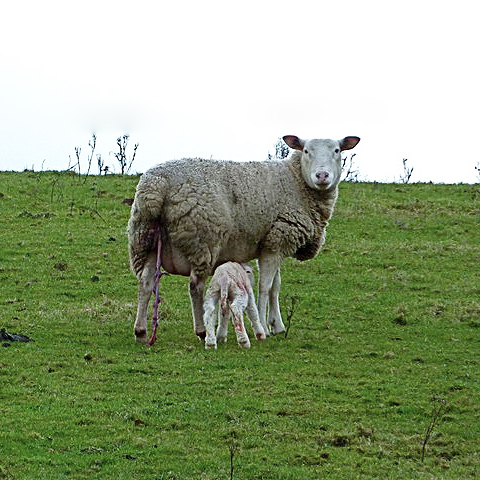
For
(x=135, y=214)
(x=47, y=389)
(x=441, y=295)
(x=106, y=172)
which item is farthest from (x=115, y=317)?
(x=106, y=172)

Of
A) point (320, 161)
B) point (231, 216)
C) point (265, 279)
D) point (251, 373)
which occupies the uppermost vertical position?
point (320, 161)

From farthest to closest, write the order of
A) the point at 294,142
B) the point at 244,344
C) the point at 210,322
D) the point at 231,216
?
1. the point at 294,142
2. the point at 231,216
3. the point at 244,344
4. the point at 210,322

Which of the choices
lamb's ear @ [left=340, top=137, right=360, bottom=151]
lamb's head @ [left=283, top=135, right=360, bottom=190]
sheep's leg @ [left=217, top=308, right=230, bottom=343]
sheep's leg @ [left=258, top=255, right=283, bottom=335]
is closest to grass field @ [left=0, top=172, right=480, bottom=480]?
sheep's leg @ [left=217, top=308, right=230, bottom=343]

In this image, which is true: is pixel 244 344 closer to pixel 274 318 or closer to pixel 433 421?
pixel 274 318

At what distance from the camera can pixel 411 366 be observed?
10.9 metres

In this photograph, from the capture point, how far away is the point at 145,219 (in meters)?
11.8

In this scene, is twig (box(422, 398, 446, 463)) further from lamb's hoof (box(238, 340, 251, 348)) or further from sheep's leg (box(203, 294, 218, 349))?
sheep's leg (box(203, 294, 218, 349))

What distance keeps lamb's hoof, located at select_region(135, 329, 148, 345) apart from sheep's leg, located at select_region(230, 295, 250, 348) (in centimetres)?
117

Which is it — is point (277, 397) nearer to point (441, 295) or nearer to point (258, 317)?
point (258, 317)

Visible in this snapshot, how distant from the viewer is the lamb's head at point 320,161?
12.8 m

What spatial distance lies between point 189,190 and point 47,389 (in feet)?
11.2

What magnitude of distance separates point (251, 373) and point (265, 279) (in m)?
2.69

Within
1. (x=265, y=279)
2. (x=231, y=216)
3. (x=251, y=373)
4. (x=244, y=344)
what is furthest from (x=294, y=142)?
(x=251, y=373)

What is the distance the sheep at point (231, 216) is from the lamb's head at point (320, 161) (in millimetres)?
13
